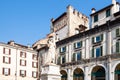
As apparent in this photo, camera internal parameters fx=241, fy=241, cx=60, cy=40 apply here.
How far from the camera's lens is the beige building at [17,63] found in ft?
181

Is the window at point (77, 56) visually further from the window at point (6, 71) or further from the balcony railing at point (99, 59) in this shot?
the window at point (6, 71)

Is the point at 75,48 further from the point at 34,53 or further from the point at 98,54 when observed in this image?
the point at 34,53

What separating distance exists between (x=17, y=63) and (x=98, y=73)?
20.9 metres

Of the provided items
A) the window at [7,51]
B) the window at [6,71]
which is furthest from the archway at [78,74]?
the window at [7,51]

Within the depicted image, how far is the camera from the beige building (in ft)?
181

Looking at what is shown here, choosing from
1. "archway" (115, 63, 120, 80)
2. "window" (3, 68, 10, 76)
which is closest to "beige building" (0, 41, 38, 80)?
"window" (3, 68, 10, 76)

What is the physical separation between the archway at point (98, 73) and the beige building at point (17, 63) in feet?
63.8

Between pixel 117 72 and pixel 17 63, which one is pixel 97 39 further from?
pixel 17 63

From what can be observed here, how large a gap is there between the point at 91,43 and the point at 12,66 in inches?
801

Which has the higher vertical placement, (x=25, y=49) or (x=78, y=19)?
(x=78, y=19)

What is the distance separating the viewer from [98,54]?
4531 cm

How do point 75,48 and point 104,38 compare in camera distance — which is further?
point 75,48

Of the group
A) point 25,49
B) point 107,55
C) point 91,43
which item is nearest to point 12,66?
point 25,49

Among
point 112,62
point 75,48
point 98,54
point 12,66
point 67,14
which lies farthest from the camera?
point 67,14
